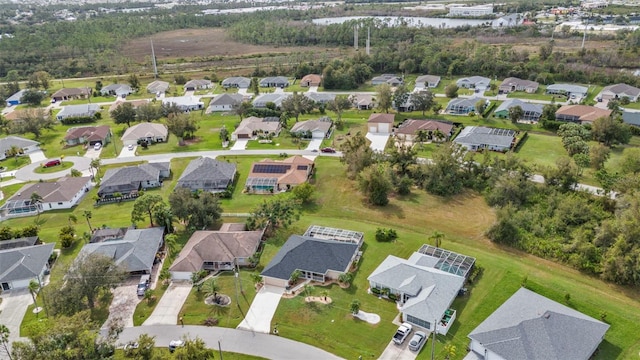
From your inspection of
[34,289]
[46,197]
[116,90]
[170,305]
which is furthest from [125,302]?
[116,90]

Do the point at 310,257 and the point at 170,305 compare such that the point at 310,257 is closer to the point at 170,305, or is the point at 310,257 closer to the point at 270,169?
the point at 170,305

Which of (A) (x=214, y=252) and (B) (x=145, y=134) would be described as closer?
(A) (x=214, y=252)

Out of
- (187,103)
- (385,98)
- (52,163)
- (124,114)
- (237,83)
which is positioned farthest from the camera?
(237,83)

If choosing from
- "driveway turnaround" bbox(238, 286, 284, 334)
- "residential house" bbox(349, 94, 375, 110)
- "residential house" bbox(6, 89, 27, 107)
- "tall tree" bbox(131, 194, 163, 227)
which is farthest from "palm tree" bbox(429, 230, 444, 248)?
"residential house" bbox(6, 89, 27, 107)

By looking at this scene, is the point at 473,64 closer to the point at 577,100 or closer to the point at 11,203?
the point at 577,100

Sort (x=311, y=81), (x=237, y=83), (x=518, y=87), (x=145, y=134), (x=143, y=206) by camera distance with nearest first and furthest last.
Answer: (x=143, y=206)
(x=145, y=134)
(x=518, y=87)
(x=237, y=83)
(x=311, y=81)

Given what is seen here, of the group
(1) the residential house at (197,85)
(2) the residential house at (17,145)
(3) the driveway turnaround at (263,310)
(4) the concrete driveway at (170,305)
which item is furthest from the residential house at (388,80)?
(4) the concrete driveway at (170,305)

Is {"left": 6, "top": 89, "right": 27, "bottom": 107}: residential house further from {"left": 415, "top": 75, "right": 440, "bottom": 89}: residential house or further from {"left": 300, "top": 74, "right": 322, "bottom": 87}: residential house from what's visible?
{"left": 415, "top": 75, "right": 440, "bottom": 89}: residential house
